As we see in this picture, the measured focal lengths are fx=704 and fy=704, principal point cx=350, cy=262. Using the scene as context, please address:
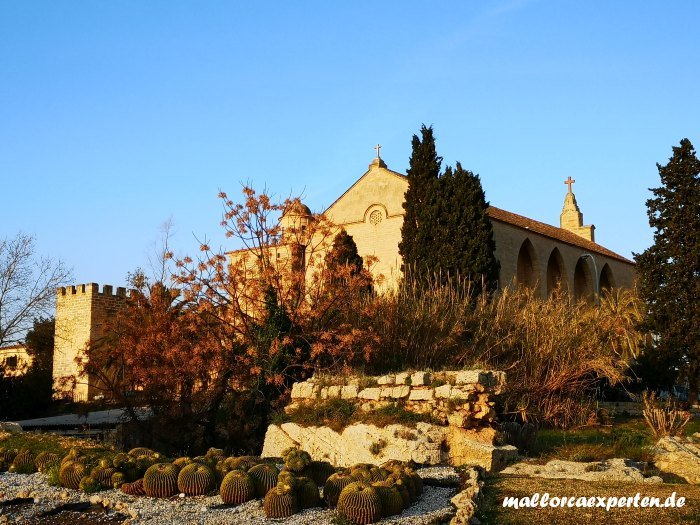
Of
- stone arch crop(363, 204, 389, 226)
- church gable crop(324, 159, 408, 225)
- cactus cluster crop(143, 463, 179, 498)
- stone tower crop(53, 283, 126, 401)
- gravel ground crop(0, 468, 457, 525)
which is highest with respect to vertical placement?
church gable crop(324, 159, 408, 225)

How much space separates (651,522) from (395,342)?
8.80 m

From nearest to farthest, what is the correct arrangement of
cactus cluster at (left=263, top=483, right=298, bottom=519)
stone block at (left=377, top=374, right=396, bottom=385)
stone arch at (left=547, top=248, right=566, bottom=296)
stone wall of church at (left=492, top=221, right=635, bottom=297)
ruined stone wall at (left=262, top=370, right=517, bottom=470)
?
cactus cluster at (left=263, top=483, right=298, bottom=519) → ruined stone wall at (left=262, top=370, right=517, bottom=470) → stone block at (left=377, top=374, right=396, bottom=385) → stone wall of church at (left=492, top=221, right=635, bottom=297) → stone arch at (left=547, top=248, right=566, bottom=296)

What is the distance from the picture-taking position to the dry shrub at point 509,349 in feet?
47.1

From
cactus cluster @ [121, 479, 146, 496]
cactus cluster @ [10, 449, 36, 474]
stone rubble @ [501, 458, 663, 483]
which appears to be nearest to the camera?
cactus cluster @ [121, 479, 146, 496]

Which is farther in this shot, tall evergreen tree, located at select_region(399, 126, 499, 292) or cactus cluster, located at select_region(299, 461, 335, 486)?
tall evergreen tree, located at select_region(399, 126, 499, 292)

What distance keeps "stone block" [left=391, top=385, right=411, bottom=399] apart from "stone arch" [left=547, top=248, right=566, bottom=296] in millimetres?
25610

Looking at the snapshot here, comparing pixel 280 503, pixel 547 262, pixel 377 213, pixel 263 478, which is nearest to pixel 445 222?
pixel 377 213

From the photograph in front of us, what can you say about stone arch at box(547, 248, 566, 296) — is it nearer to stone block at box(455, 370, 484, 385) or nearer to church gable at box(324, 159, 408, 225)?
church gable at box(324, 159, 408, 225)

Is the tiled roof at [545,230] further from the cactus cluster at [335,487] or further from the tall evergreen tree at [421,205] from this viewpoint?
the cactus cluster at [335,487]

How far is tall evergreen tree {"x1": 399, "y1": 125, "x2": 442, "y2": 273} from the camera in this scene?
23719 mm

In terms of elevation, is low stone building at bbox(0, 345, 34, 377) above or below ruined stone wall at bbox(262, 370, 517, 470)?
above

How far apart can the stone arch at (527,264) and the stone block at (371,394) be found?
2266 centimetres

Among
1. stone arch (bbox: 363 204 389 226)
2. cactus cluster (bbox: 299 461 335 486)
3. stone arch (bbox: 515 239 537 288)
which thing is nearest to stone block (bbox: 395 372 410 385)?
cactus cluster (bbox: 299 461 335 486)

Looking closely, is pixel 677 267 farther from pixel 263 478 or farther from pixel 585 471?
pixel 263 478
